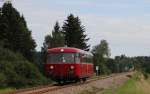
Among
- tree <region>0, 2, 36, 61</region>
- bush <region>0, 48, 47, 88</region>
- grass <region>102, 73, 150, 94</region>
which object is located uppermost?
tree <region>0, 2, 36, 61</region>

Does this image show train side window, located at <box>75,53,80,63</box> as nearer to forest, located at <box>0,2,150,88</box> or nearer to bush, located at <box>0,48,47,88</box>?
forest, located at <box>0,2,150,88</box>

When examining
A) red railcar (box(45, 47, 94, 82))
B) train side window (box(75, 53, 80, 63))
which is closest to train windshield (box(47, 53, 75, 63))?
red railcar (box(45, 47, 94, 82))

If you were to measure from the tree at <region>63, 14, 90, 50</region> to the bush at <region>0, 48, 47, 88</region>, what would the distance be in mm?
58174

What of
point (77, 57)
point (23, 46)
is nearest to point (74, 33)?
point (23, 46)

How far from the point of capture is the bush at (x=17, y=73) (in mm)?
49250

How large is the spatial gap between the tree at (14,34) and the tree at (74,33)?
29820mm

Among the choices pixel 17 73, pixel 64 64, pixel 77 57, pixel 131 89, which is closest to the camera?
pixel 131 89

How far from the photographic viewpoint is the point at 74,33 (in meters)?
116

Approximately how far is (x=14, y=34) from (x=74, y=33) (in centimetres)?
3562

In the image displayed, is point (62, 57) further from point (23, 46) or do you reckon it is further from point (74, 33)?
point (74, 33)

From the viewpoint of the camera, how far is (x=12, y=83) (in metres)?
49.4

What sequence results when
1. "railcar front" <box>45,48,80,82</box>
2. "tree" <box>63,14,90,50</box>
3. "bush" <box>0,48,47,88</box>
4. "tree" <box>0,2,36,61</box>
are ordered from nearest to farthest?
"railcar front" <box>45,48,80,82</box> → "bush" <box>0,48,47,88</box> → "tree" <box>0,2,36,61</box> → "tree" <box>63,14,90,50</box>

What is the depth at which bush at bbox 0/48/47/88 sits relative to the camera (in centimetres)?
4925

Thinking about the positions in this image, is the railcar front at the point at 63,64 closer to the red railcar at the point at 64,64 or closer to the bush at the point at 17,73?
the red railcar at the point at 64,64
